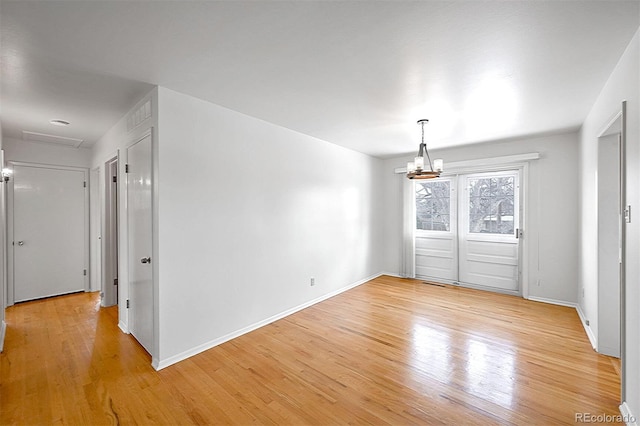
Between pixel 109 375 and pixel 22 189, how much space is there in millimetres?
3812

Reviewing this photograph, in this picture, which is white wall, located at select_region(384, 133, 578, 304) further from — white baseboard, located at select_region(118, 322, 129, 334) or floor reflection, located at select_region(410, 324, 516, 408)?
white baseboard, located at select_region(118, 322, 129, 334)

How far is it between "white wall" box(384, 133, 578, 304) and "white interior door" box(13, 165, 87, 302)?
736 cm

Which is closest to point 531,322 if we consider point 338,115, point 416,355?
point 416,355

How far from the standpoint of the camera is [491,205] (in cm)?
504

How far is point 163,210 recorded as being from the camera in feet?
8.53

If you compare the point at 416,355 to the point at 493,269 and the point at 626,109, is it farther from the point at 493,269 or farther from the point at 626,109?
the point at 493,269

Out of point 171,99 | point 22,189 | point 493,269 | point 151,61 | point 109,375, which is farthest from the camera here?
point 493,269

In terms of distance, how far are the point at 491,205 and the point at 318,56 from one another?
443cm

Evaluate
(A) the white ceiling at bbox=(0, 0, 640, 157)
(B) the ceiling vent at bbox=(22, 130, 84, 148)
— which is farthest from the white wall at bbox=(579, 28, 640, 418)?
(B) the ceiling vent at bbox=(22, 130, 84, 148)

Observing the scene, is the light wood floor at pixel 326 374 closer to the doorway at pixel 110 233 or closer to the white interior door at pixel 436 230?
the doorway at pixel 110 233

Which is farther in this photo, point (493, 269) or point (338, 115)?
point (493, 269)

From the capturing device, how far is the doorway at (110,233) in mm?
4113

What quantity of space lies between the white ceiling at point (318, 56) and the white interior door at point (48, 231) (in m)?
1.58

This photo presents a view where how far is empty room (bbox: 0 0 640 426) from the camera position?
6.01 feet
